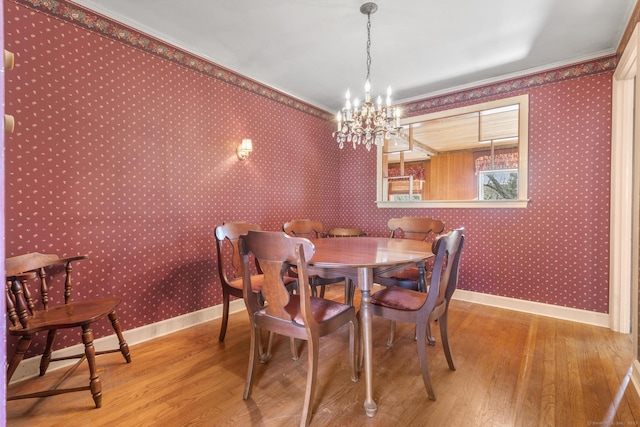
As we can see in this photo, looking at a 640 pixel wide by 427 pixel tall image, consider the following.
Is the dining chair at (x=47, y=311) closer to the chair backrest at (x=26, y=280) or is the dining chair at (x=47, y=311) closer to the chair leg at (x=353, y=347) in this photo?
the chair backrest at (x=26, y=280)

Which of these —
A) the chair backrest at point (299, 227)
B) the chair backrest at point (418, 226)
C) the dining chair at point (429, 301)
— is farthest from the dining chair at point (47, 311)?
the chair backrest at point (418, 226)

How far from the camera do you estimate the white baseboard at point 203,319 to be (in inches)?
77.7

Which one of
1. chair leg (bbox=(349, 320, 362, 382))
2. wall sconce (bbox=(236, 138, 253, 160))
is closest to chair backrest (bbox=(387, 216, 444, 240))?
chair leg (bbox=(349, 320, 362, 382))

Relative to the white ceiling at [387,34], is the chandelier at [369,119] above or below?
below

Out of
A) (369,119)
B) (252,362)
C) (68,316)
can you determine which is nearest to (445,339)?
(252,362)

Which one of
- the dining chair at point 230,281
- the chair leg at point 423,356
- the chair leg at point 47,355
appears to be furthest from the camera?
the dining chair at point 230,281

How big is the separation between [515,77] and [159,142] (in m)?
3.60

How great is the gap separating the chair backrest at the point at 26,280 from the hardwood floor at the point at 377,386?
495 millimetres

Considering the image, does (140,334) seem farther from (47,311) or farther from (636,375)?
(636,375)

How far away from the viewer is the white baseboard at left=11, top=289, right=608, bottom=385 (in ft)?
6.47

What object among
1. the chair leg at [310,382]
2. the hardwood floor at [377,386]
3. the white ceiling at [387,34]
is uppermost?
the white ceiling at [387,34]

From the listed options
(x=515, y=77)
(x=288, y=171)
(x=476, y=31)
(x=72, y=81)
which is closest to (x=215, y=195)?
(x=288, y=171)

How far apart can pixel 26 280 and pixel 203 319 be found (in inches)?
57.4

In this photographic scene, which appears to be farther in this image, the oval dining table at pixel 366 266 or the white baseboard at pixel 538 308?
the white baseboard at pixel 538 308
